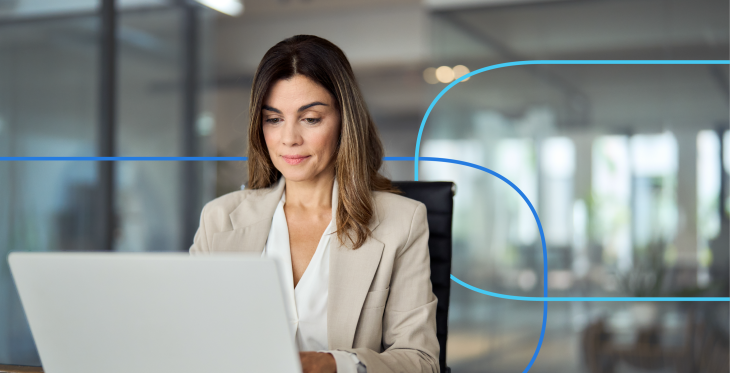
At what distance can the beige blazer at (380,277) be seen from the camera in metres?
1.34

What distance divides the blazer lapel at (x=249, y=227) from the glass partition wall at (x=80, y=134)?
2.68 metres

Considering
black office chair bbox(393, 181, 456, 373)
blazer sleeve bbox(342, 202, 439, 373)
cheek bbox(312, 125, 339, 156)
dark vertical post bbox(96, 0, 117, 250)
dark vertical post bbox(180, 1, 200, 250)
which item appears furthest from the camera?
dark vertical post bbox(180, 1, 200, 250)

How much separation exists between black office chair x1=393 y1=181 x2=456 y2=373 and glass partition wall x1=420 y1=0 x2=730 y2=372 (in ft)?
6.76

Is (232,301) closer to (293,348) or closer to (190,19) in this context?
(293,348)

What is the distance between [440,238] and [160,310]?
2.92 ft

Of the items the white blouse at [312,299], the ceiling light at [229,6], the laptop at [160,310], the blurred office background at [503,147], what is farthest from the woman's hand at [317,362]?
the ceiling light at [229,6]

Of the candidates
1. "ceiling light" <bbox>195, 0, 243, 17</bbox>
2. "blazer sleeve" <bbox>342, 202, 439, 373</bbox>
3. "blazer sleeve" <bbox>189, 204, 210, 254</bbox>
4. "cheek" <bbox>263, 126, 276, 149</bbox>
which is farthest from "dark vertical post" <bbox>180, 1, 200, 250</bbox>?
"blazer sleeve" <bbox>342, 202, 439, 373</bbox>

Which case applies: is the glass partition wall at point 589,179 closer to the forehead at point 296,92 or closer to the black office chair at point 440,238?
the black office chair at point 440,238

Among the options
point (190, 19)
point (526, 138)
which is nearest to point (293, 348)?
point (526, 138)

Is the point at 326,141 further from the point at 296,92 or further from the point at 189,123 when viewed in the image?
the point at 189,123

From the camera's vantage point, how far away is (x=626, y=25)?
11.6 feet

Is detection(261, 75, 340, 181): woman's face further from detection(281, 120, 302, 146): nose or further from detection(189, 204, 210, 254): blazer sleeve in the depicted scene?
detection(189, 204, 210, 254): blazer sleeve

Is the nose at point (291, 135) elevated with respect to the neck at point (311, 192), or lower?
elevated

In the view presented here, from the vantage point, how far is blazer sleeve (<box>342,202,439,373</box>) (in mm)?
1301
